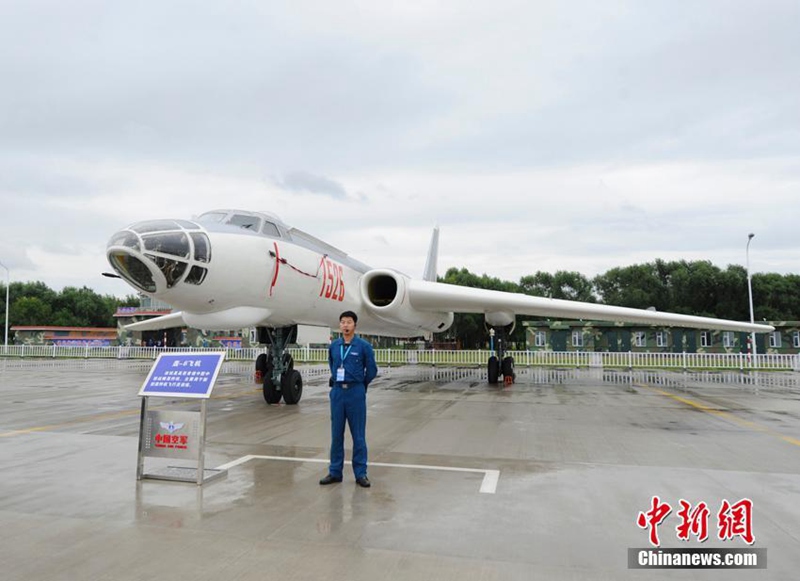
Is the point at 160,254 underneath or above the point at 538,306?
above

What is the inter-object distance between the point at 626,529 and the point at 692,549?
416 millimetres

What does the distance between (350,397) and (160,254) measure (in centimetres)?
362

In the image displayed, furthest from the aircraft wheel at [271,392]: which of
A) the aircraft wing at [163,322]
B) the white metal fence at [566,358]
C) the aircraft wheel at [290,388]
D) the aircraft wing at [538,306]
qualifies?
the white metal fence at [566,358]

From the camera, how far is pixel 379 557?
3.02 metres

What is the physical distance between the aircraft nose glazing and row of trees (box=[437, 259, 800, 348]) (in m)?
36.1

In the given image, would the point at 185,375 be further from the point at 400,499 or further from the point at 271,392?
the point at 271,392

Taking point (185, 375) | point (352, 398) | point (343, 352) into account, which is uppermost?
point (343, 352)

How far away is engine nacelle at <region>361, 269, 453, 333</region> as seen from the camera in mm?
12045

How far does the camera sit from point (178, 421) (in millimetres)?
4695

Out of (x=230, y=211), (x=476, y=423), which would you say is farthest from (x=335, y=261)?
(x=476, y=423)

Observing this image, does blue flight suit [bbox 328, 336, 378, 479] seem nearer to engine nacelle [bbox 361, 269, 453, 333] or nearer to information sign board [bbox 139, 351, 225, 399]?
information sign board [bbox 139, 351, 225, 399]

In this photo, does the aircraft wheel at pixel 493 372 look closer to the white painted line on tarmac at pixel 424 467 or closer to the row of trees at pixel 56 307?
the white painted line on tarmac at pixel 424 467

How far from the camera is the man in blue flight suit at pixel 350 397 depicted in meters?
4.61

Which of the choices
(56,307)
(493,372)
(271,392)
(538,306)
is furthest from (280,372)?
(56,307)
